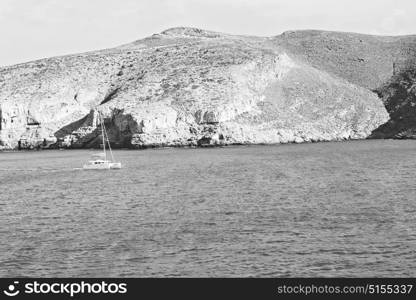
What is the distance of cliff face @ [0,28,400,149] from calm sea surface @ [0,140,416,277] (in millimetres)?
64141

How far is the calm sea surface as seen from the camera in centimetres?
3459

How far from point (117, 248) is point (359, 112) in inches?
5354

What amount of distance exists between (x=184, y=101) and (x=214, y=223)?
366 feet

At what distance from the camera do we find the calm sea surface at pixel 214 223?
34.6m

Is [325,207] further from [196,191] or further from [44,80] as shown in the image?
[44,80]

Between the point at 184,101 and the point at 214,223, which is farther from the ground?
the point at 184,101

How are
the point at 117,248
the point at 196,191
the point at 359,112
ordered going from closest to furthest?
the point at 117,248
the point at 196,191
the point at 359,112

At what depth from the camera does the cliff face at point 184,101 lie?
492 feet

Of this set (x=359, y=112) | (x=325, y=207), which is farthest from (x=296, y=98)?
(x=325, y=207)

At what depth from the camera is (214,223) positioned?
4575 centimetres

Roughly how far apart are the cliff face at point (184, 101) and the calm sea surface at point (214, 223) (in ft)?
210

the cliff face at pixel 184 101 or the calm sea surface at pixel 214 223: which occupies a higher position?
the cliff face at pixel 184 101

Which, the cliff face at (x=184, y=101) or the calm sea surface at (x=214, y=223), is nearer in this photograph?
the calm sea surface at (x=214, y=223)

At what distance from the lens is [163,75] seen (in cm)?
17562
